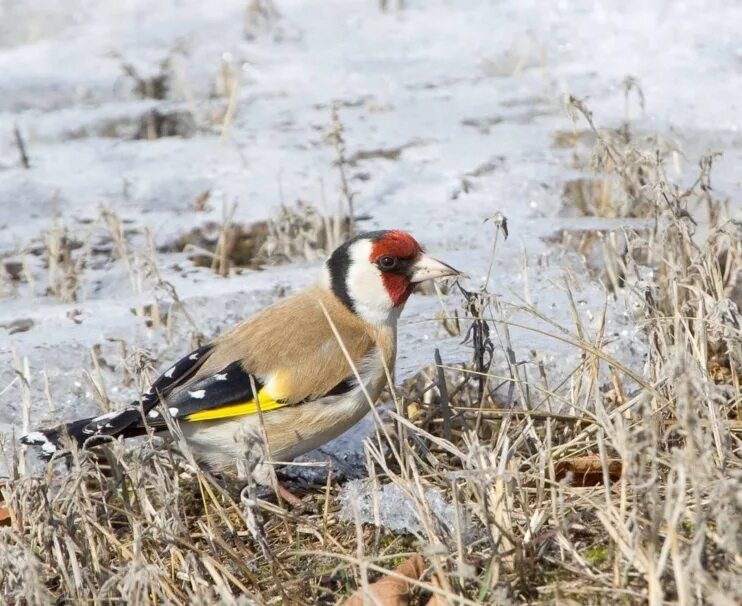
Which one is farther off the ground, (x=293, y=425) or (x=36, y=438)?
(x=36, y=438)

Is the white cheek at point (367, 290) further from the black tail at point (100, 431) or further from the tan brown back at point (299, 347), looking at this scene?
the black tail at point (100, 431)

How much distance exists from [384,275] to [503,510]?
1399 millimetres

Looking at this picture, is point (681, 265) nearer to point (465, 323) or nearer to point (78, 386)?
point (465, 323)

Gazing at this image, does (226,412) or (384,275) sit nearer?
(226,412)

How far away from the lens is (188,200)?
5977mm

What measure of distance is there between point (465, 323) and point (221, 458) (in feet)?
3.37

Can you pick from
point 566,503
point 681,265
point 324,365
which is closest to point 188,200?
point 324,365

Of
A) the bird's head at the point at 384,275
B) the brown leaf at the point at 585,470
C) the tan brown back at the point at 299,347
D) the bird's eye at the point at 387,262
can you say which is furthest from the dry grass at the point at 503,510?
the bird's eye at the point at 387,262

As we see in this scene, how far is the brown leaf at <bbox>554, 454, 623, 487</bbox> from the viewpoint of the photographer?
126 inches

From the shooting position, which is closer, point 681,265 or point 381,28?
point 681,265

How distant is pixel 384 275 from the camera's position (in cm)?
402

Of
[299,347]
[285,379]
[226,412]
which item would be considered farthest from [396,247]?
[226,412]

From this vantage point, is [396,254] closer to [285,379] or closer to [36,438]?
[285,379]

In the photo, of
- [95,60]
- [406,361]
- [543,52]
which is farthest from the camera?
[95,60]
